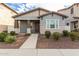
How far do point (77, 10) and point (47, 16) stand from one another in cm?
902

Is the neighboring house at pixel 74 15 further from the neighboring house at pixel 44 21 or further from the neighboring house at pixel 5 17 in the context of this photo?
the neighboring house at pixel 5 17

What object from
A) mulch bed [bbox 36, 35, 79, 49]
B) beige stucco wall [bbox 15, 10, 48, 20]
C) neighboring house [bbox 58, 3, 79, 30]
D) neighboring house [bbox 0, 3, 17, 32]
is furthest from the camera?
neighboring house [bbox 0, 3, 17, 32]

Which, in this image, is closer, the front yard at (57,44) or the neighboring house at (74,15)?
the front yard at (57,44)

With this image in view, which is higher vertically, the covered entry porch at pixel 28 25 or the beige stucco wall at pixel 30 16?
the beige stucco wall at pixel 30 16

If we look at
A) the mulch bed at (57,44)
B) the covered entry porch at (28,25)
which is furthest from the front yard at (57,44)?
the covered entry porch at (28,25)

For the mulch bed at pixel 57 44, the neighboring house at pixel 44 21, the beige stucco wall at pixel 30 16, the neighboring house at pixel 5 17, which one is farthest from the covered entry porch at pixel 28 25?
the mulch bed at pixel 57 44

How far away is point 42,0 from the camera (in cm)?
1606

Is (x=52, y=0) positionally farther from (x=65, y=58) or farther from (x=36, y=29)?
(x=36, y=29)

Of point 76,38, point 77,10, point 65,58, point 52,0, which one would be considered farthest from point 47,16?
point 65,58

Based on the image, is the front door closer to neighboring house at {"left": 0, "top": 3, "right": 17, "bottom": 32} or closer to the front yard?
neighboring house at {"left": 0, "top": 3, "right": 17, "bottom": 32}

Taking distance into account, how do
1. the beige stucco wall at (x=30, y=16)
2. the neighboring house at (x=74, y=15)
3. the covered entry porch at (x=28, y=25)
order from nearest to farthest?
the beige stucco wall at (x=30, y=16), the covered entry porch at (x=28, y=25), the neighboring house at (x=74, y=15)

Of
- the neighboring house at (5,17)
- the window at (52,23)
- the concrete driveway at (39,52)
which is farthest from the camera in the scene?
the neighboring house at (5,17)

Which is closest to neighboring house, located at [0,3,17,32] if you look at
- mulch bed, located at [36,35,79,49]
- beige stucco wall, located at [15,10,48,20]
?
beige stucco wall, located at [15,10,48,20]

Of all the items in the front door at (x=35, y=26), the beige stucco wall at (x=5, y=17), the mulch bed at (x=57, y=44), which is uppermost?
the beige stucco wall at (x=5, y=17)
